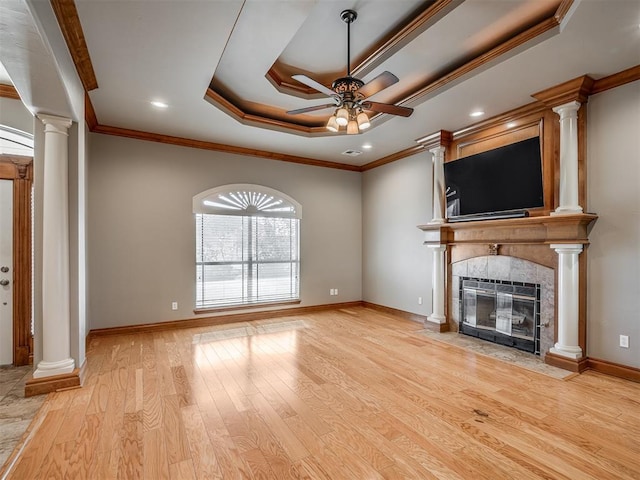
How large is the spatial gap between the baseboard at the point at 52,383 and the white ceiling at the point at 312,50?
2.81 m

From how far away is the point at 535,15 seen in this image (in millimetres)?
2545

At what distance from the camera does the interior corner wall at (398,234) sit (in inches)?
208

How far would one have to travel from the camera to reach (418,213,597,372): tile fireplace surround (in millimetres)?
3350

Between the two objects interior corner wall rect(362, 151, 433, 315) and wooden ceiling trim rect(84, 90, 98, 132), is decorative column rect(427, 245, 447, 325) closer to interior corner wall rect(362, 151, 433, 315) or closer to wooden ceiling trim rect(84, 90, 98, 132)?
interior corner wall rect(362, 151, 433, 315)

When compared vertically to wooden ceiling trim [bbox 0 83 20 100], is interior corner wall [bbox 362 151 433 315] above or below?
below

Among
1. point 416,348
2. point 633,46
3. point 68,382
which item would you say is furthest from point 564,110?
point 68,382

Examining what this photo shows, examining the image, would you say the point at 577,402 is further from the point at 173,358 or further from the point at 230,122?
the point at 230,122

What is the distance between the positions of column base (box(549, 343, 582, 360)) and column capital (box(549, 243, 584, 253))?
999mm

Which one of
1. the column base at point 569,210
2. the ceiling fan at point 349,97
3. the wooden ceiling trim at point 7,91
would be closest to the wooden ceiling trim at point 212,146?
the wooden ceiling trim at point 7,91

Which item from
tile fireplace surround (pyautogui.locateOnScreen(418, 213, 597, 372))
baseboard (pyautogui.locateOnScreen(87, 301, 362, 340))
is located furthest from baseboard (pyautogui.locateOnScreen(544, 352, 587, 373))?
baseboard (pyautogui.locateOnScreen(87, 301, 362, 340))

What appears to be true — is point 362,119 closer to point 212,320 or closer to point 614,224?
point 614,224

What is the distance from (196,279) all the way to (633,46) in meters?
5.61

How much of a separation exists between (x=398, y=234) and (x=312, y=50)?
11.6 ft

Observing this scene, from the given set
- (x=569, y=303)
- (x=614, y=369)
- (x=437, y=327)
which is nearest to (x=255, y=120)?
(x=437, y=327)
